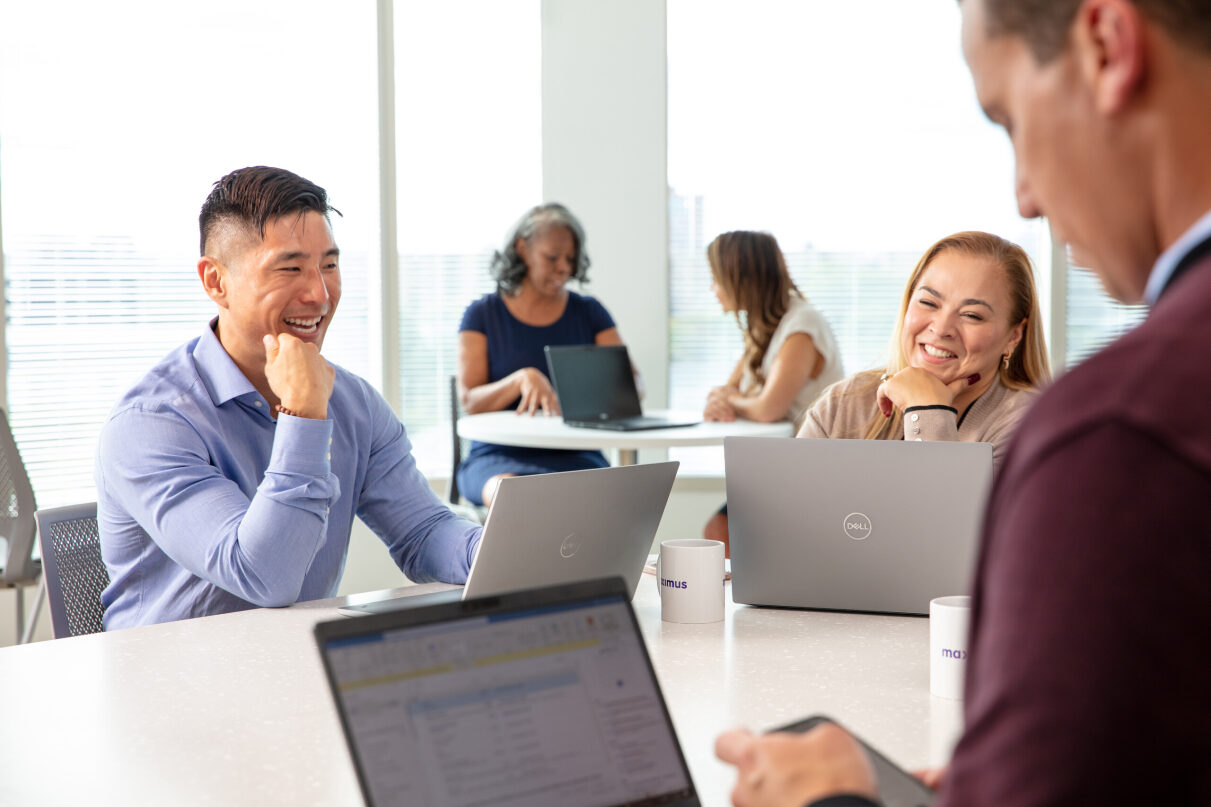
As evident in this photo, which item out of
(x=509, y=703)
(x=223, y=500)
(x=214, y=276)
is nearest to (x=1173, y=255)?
(x=509, y=703)

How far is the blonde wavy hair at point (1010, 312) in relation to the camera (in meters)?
2.30

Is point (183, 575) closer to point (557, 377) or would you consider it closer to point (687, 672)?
point (687, 672)

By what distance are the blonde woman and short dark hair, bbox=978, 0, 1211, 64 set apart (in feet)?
5.58

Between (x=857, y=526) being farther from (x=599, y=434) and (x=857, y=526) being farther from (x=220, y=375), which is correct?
(x=599, y=434)

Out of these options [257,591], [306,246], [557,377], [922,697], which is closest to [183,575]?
[257,591]

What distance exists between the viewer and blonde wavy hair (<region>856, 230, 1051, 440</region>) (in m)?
2.30

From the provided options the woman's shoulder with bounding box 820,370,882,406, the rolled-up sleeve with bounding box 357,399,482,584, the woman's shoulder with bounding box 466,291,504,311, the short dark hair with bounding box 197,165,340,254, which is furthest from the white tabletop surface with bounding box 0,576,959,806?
the woman's shoulder with bounding box 466,291,504,311

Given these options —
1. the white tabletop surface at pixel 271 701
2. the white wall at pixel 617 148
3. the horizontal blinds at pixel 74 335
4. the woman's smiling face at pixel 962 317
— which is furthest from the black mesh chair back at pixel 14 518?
the white wall at pixel 617 148

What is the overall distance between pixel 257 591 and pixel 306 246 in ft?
2.04

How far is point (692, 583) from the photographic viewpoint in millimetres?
1688

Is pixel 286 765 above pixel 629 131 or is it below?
below

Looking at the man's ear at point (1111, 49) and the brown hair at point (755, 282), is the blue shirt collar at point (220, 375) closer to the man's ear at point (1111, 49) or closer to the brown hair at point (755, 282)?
the man's ear at point (1111, 49)

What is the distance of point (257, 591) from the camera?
1.74 meters

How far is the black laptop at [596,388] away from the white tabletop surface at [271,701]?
2.10 m
